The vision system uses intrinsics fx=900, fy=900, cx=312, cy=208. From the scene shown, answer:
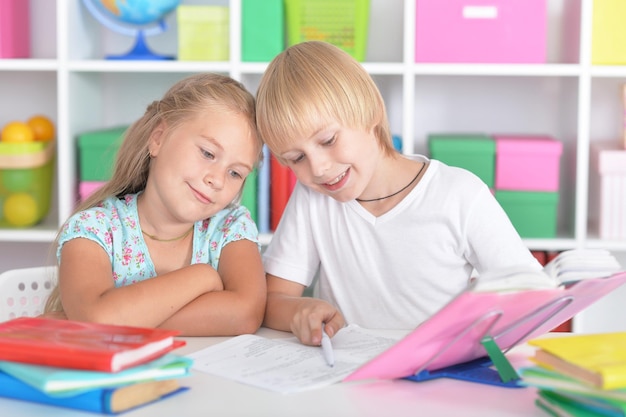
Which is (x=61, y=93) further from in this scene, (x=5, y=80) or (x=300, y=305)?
(x=300, y=305)

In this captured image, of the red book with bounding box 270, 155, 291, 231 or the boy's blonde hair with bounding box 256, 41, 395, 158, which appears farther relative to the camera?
the red book with bounding box 270, 155, 291, 231

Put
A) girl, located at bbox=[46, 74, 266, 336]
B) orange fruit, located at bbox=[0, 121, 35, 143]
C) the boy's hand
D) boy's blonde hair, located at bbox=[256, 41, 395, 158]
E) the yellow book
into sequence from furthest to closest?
1. orange fruit, located at bbox=[0, 121, 35, 143]
2. boy's blonde hair, located at bbox=[256, 41, 395, 158]
3. girl, located at bbox=[46, 74, 266, 336]
4. the boy's hand
5. the yellow book

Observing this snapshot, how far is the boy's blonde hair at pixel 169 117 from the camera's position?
1.53m

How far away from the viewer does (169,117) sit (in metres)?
1.57

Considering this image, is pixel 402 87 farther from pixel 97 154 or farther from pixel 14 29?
pixel 14 29

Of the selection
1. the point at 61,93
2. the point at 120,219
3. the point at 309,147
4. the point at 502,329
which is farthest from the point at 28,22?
the point at 502,329

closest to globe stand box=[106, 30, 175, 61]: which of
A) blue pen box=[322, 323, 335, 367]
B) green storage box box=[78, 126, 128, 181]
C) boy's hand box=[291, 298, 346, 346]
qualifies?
green storage box box=[78, 126, 128, 181]

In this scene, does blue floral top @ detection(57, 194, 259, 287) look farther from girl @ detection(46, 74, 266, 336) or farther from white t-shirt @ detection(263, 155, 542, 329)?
white t-shirt @ detection(263, 155, 542, 329)

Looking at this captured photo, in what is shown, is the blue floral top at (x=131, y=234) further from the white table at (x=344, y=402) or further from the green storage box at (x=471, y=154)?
the green storage box at (x=471, y=154)

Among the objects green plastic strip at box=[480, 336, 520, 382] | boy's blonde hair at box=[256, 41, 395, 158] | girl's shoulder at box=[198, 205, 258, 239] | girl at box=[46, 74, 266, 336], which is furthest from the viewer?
girl's shoulder at box=[198, 205, 258, 239]

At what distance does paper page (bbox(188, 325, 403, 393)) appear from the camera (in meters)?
1.03


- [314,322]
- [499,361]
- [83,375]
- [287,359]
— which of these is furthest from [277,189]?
[83,375]

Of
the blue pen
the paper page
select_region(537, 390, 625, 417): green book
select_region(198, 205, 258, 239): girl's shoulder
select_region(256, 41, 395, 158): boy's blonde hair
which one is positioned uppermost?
select_region(256, 41, 395, 158): boy's blonde hair

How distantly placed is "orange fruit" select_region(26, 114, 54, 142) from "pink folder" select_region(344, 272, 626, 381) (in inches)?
72.3
